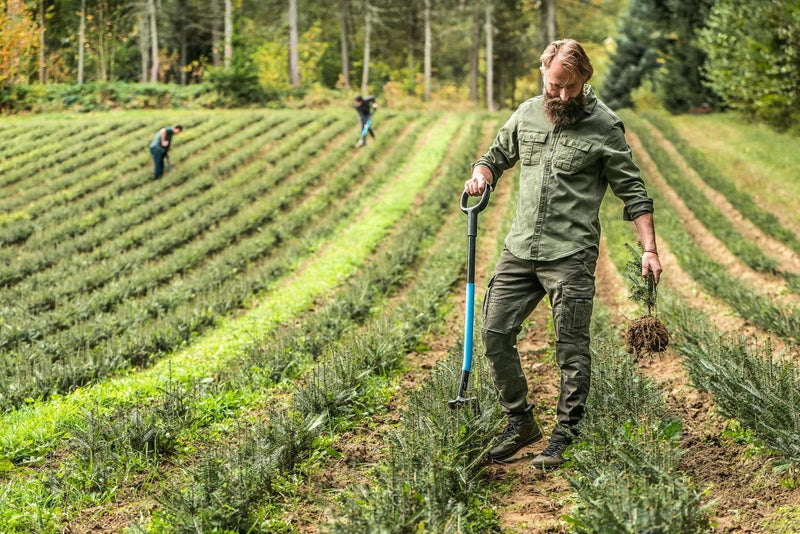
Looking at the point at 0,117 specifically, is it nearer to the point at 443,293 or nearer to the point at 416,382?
the point at 443,293

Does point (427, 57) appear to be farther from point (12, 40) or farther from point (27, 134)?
point (27, 134)

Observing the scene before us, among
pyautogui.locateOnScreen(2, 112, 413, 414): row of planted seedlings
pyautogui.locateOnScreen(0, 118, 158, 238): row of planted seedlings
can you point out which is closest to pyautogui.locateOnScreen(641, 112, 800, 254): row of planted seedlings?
pyautogui.locateOnScreen(2, 112, 413, 414): row of planted seedlings

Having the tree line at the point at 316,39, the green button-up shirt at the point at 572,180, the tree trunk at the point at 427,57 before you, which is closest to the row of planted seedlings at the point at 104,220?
the green button-up shirt at the point at 572,180

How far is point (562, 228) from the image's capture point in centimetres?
405

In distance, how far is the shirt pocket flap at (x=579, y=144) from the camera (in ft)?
13.1

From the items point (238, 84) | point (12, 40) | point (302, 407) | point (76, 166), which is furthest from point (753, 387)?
point (238, 84)

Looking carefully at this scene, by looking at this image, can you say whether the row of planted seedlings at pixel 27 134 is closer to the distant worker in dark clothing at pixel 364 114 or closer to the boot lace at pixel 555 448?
the distant worker in dark clothing at pixel 364 114

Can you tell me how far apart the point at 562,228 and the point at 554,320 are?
55 centimetres

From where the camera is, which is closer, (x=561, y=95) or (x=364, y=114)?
(x=561, y=95)

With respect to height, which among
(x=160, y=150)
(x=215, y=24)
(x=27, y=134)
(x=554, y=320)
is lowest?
(x=554, y=320)

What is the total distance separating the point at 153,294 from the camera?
37.7 feet

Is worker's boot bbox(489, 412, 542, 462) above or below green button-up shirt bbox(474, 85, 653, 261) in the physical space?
below

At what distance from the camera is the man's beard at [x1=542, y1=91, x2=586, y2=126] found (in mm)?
→ 3977

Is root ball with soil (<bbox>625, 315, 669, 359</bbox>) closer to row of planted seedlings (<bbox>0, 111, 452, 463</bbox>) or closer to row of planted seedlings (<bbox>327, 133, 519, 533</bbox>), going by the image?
row of planted seedlings (<bbox>327, 133, 519, 533</bbox>)
